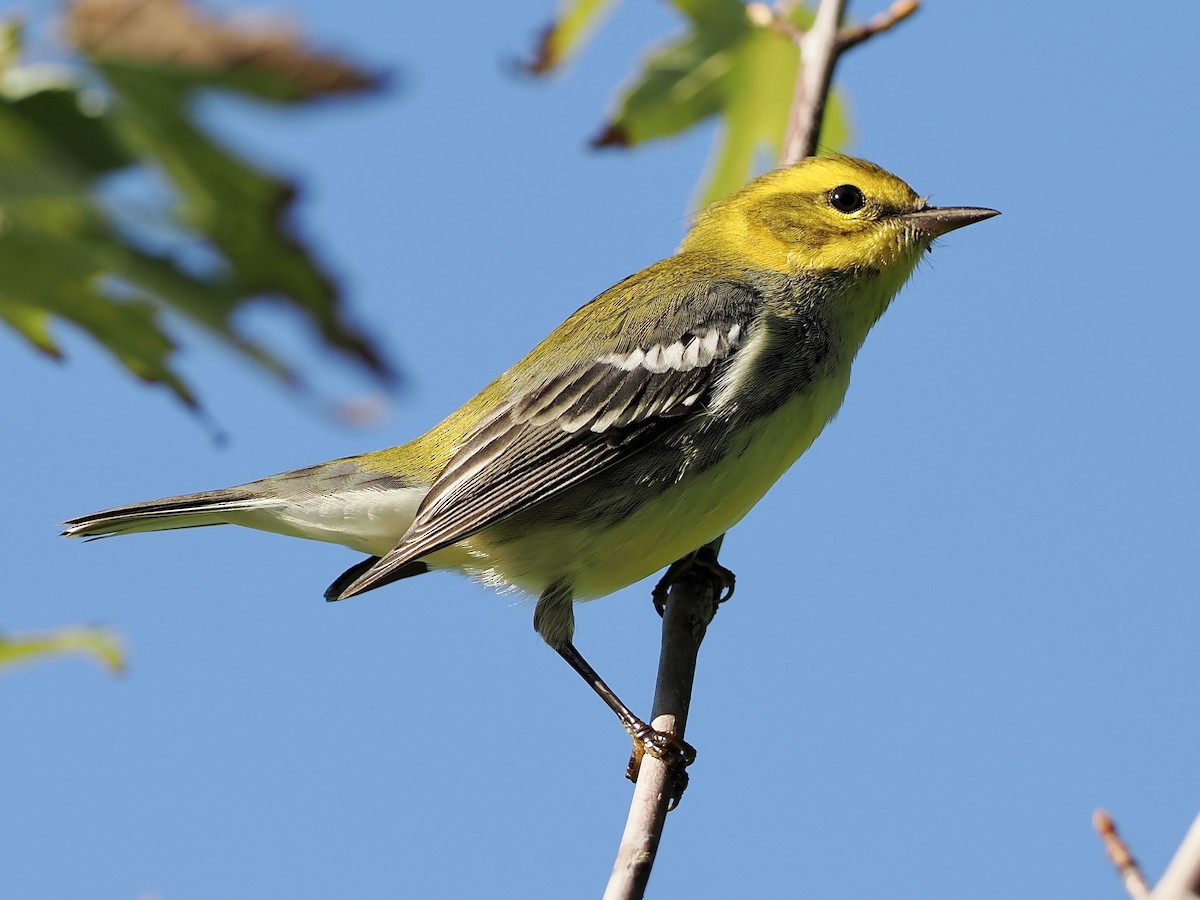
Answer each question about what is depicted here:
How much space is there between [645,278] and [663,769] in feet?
7.03

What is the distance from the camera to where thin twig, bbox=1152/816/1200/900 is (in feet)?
6.21

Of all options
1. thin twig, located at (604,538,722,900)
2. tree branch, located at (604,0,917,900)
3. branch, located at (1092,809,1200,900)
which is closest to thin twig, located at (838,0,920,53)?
tree branch, located at (604,0,917,900)

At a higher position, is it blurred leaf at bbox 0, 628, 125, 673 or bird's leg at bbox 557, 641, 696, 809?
bird's leg at bbox 557, 641, 696, 809

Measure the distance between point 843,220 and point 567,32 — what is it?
1433mm

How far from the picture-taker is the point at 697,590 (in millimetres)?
4395

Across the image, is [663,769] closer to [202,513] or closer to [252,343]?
[202,513]

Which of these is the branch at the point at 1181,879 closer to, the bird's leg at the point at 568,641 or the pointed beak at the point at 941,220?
the bird's leg at the point at 568,641

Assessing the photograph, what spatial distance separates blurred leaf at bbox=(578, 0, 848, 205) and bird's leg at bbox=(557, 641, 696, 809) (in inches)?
66.4

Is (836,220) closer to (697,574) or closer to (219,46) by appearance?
(697,574)

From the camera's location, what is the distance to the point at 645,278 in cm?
500

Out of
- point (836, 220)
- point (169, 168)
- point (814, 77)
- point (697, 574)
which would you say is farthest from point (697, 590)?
point (169, 168)

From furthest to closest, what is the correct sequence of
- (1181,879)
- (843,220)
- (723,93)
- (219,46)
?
(843,220)
(723,93)
(1181,879)
(219,46)

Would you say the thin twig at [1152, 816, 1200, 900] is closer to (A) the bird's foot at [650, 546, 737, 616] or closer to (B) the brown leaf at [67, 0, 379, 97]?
(B) the brown leaf at [67, 0, 379, 97]

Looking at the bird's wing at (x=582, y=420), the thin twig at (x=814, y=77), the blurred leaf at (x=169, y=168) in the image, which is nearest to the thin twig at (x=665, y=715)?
the bird's wing at (x=582, y=420)
